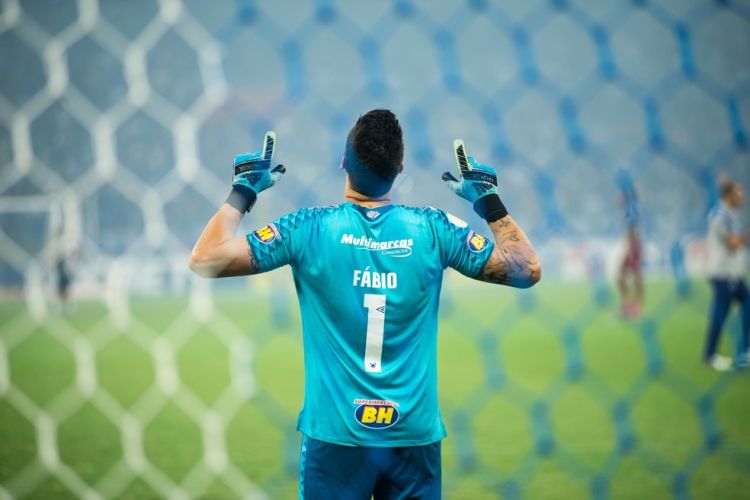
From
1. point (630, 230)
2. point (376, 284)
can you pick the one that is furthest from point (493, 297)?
point (376, 284)

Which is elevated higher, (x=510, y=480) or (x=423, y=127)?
(x=423, y=127)

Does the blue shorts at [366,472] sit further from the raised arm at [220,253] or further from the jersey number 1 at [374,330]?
the raised arm at [220,253]

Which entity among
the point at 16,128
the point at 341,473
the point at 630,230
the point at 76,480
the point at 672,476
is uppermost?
the point at 630,230

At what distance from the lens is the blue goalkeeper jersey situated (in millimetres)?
1383

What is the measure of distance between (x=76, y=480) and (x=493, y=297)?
10.2 metres

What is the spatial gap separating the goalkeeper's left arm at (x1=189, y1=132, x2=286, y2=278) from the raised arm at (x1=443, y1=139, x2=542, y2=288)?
1.50 ft

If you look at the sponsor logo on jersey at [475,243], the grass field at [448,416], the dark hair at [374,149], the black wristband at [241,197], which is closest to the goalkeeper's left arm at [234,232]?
the black wristband at [241,197]

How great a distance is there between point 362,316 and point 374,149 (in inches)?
14.0

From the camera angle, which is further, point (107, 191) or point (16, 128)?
point (107, 191)

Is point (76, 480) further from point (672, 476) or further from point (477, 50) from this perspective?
point (477, 50)

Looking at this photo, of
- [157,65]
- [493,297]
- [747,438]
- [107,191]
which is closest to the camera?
[747,438]

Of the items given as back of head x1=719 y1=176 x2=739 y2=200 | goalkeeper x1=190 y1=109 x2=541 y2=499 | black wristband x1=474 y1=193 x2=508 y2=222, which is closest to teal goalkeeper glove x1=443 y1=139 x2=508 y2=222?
black wristband x1=474 y1=193 x2=508 y2=222

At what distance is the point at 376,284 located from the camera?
1393 mm

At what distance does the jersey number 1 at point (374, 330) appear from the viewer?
4.56 feet
